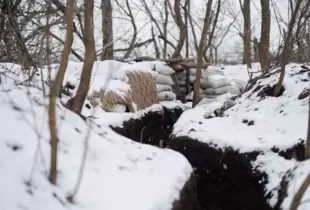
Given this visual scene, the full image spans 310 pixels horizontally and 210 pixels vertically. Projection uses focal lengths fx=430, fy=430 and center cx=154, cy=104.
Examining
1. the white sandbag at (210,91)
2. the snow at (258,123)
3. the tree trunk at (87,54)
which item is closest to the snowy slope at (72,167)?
the tree trunk at (87,54)

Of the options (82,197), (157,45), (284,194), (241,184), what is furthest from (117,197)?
(157,45)

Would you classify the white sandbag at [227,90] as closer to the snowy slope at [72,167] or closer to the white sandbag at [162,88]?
the white sandbag at [162,88]

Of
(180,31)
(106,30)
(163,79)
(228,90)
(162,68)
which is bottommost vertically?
(228,90)

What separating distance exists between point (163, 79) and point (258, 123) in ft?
10.5

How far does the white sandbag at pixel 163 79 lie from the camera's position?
255 inches

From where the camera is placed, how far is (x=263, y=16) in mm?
8016

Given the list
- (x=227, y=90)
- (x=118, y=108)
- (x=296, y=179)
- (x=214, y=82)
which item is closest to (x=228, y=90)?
(x=227, y=90)

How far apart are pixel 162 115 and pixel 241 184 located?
10.5ft

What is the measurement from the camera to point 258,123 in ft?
11.4

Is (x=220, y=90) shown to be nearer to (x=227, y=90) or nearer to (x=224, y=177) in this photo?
(x=227, y=90)

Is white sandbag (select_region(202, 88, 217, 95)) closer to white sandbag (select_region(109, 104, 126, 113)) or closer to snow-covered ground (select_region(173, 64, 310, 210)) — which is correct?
white sandbag (select_region(109, 104, 126, 113))

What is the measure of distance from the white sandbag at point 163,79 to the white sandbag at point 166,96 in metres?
0.16

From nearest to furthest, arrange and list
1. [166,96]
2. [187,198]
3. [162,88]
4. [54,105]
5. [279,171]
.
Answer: [54,105], [187,198], [279,171], [162,88], [166,96]

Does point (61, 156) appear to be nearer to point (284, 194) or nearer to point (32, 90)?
point (32, 90)
